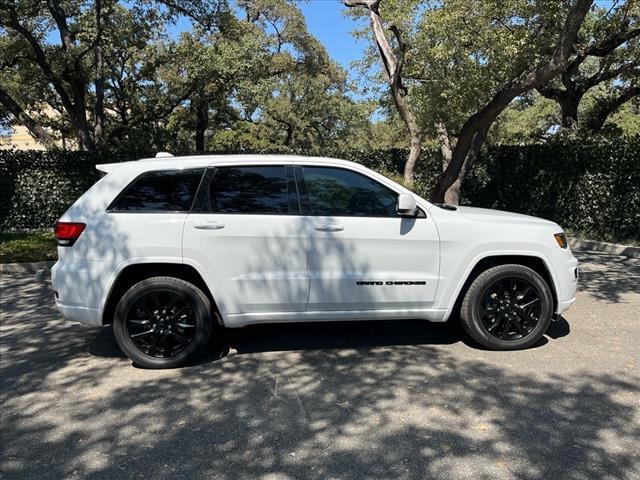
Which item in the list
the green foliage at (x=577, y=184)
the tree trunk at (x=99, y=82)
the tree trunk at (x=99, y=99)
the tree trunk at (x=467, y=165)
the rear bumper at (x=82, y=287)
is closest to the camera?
the rear bumper at (x=82, y=287)

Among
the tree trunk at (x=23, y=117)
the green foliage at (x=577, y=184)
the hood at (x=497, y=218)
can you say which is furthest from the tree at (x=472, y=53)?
the tree trunk at (x=23, y=117)

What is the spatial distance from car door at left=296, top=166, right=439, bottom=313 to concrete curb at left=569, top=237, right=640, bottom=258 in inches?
290

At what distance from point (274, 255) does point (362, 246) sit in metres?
0.75

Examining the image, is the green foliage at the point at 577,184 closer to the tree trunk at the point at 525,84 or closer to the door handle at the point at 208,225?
the tree trunk at the point at 525,84

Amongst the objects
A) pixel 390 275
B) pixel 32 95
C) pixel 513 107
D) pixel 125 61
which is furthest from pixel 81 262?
pixel 513 107

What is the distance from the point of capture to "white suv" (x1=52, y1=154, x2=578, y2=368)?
4.50 m

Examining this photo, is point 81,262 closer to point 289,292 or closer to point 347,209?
point 289,292

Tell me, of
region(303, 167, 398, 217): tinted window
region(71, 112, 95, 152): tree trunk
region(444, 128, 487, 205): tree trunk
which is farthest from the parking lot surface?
region(71, 112, 95, 152): tree trunk

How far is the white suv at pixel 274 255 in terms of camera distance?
4.50m

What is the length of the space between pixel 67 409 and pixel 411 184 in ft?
48.1

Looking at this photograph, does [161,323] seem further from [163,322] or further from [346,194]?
[346,194]

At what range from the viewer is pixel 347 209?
4.67 meters

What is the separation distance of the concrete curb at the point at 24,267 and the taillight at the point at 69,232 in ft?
18.2

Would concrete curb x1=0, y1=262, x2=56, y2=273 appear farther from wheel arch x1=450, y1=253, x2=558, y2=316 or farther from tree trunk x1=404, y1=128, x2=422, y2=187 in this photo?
tree trunk x1=404, y1=128, x2=422, y2=187
